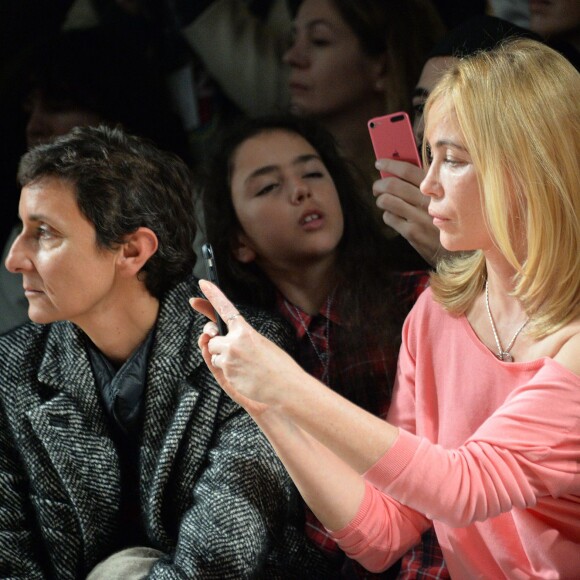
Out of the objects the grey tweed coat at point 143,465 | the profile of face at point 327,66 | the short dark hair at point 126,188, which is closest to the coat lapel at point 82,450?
the grey tweed coat at point 143,465

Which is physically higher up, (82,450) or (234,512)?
(82,450)

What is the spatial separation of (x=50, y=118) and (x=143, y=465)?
1.06 m

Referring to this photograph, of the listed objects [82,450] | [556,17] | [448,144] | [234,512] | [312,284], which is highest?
[556,17]

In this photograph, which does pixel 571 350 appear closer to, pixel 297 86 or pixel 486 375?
pixel 486 375

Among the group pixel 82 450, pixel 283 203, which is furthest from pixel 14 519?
pixel 283 203

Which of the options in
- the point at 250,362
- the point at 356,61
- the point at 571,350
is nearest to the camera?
the point at 250,362

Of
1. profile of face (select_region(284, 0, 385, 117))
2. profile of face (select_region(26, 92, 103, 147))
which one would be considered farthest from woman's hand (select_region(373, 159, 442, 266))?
profile of face (select_region(26, 92, 103, 147))

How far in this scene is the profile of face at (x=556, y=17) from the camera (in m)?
2.05

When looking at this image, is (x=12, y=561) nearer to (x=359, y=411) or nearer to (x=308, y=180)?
(x=359, y=411)

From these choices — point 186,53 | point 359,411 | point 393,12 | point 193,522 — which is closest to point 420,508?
point 359,411

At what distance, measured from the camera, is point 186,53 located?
2.40 metres

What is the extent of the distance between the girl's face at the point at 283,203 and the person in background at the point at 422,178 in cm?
17

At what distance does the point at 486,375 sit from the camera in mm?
1550

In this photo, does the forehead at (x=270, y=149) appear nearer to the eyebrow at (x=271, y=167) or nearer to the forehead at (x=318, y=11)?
the eyebrow at (x=271, y=167)
